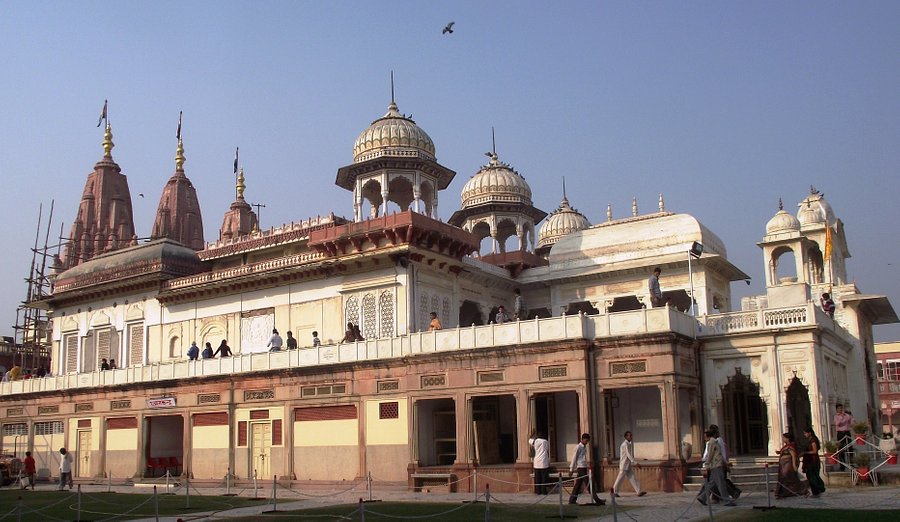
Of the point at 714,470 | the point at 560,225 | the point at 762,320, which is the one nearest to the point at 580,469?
the point at 714,470

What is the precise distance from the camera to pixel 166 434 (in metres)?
38.1

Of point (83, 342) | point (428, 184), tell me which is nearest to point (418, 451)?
point (428, 184)

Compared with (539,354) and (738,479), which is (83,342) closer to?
(539,354)

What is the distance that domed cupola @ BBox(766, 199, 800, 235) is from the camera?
115 ft

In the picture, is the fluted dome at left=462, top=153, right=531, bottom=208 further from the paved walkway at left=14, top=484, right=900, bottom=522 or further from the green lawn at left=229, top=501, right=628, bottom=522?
the green lawn at left=229, top=501, right=628, bottom=522

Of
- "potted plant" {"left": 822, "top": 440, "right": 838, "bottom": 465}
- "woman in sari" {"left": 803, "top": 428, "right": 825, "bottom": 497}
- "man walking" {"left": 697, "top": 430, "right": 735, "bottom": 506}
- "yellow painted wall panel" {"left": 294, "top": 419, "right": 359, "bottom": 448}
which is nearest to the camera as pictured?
"man walking" {"left": 697, "top": 430, "right": 735, "bottom": 506}

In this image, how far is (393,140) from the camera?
121ft

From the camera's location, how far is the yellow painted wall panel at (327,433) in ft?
98.8

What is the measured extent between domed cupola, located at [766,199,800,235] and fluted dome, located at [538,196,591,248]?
1489 cm

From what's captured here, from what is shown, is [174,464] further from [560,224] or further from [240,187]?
[240,187]

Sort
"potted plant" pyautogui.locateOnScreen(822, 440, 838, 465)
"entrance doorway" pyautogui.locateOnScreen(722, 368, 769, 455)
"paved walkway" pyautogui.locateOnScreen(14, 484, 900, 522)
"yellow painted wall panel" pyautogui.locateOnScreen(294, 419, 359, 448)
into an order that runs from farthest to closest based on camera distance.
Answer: "yellow painted wall panel" pyautogui.locateOnScreen(294, 419, 359, 448) < "entrance doorway" pyautogui.locateOnScreen(722, 368, 769, 455) < "potted plant" pyautogui.locateOnScreen(822, 440, 838, 465) < "paved walkway" pyautogui.locateOnScreen(14, 484, 900, 522)

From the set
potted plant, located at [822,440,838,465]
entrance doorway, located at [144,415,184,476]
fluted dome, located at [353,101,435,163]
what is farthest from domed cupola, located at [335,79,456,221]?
potted plant, located at [822,440,838,465]

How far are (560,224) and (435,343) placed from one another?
75.6 ft

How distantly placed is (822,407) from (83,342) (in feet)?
115
